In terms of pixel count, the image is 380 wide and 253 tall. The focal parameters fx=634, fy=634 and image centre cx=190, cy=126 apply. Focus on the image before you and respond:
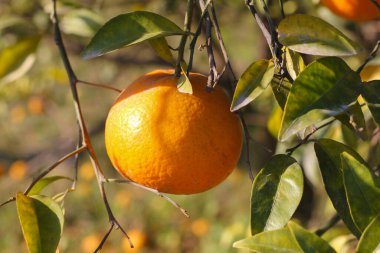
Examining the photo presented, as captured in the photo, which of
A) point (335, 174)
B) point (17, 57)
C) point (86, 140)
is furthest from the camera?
point (17, 57)

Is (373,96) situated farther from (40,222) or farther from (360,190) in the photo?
(40,222)

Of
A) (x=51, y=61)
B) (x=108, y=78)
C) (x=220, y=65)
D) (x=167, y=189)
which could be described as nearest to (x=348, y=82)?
(x=167, y=189)

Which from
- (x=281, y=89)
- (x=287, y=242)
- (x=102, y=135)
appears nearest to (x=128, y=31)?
(x=281, y=89)

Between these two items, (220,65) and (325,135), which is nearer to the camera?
(325,135)

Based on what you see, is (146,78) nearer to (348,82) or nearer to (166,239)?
(348,82)

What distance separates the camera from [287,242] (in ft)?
1.77

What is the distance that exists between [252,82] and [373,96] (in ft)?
0.38

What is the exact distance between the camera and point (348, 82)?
57 cm

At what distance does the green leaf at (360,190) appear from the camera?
541mm

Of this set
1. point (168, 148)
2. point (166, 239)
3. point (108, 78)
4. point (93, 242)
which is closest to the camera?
point (168, 148)

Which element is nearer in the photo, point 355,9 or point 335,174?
point 335,174

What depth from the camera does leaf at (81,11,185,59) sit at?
676 millimetres

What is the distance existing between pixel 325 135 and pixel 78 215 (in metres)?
2.99

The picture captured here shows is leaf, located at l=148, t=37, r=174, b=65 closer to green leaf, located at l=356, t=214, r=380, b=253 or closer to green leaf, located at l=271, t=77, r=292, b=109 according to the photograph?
green leaf, located at l=271, t=77, r=292, b=109
